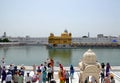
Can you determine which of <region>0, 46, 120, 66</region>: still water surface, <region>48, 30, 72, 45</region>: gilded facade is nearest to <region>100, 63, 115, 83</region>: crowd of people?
<region>0, 46, 120, 66</region>: still water surface

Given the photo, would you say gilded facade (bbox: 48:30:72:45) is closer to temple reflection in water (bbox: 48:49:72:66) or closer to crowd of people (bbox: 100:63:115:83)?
temple reflection in water (bbox: 48:49:72:66)

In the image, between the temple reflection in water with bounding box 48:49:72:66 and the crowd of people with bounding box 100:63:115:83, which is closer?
the crowd of people with bounding box 100:63:115:83

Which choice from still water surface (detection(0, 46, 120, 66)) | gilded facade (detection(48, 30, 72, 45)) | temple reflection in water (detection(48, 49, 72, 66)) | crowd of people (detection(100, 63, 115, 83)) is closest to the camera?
crowd of people (detection(100, 63, 115, 83))

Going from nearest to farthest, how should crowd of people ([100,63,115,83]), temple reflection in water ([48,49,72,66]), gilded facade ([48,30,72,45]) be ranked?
crowd of people ([100,63,115,83]), temple reflection in water ([48,49,72,66]), gilded facade ([48,30,72,45])

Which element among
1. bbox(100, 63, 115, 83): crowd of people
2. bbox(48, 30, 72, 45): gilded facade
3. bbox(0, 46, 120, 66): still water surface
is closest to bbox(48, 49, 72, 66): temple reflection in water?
bbox(0, 46, 120, 66): still water surface

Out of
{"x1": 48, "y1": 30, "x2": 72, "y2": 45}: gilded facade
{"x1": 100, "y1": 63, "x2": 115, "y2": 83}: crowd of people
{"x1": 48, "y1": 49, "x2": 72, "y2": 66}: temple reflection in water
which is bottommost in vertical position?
{"x1": 48, "y1": 49, "x2": 72, "y2": 66}: temple reflection in water

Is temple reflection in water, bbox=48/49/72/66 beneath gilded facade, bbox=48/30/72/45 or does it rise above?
beneath

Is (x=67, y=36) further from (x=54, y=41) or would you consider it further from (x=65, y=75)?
(x=65, y=75)

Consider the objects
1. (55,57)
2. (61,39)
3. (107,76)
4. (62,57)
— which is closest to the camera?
(107,76)

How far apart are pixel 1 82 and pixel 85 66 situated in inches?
142

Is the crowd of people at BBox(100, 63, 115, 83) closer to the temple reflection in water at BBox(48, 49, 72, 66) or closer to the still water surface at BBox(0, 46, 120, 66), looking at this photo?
the temple reflection in water at BBox(48, 49, 72, 66)

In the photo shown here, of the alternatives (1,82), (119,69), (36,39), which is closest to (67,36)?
(36,39)

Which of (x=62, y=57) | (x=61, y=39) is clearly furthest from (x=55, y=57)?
(x=61, y=39)

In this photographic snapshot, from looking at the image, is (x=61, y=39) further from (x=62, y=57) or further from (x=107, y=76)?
(x=107, y=76)
